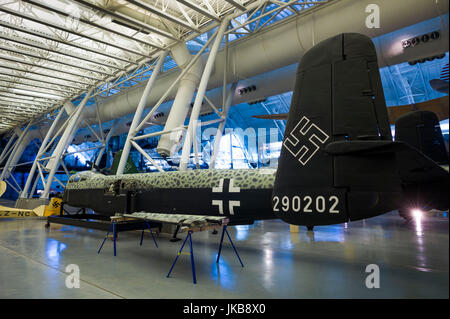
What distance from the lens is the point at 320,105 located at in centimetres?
384

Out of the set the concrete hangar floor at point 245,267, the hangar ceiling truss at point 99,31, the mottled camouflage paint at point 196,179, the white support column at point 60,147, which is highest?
the hangar ceiling truss at point 99,31

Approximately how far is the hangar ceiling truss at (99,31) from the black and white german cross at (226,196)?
6992 millimetres

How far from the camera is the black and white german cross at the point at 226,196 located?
6.17 metres

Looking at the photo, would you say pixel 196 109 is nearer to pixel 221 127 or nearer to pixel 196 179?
pixel 221 127

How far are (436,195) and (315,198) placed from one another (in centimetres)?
159

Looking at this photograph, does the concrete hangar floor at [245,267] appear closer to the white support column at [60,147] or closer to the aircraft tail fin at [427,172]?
the aircraft tail fin at [427,172]

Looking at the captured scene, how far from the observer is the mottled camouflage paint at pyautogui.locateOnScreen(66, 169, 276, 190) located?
6.04 meters

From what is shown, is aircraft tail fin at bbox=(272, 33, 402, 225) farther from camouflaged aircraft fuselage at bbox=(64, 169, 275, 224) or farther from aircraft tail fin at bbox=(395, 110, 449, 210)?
camouflaged aircraft fuselage at bbox=(64, 169, 275, 224)

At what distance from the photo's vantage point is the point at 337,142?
333cm

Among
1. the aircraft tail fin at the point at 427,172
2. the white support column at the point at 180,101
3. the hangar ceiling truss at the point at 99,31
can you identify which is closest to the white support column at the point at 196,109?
the hangar ceiling truss at the point at 99,31

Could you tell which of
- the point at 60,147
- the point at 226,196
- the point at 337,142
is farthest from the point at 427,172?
the point at 60,147

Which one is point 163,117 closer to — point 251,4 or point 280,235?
point 251,4
